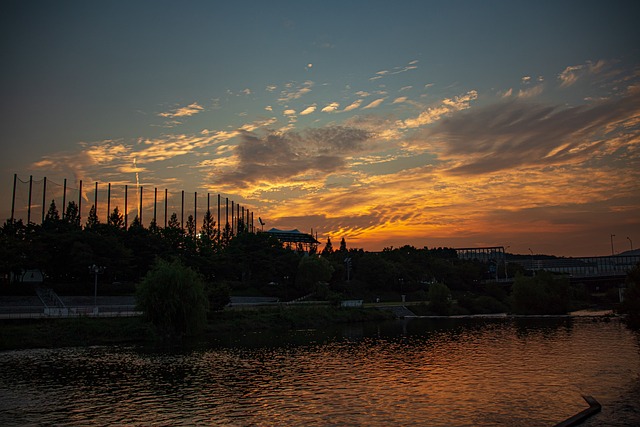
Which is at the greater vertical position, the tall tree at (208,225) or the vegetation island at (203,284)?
the tall tree at (208,225)

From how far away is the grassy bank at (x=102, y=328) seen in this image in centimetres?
5809

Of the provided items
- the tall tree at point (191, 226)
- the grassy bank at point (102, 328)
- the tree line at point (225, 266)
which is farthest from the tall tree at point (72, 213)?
the grassy bank at point (102, 328)

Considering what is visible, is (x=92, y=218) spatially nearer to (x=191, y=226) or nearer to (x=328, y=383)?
(x=191, y=226)

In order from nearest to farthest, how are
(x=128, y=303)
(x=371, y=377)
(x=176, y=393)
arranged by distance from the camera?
(x=176, y=393)
(x=371, y=377)
(x=128, y=303)

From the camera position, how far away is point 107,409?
29.1m

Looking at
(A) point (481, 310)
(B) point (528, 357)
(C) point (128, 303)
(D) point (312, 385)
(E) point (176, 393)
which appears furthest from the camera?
(A) point (481, 310)

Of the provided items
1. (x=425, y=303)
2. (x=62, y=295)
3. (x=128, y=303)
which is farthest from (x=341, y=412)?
(x=425, y=303)

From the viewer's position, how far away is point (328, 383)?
3591 cm

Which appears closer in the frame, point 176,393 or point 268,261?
point 176,393

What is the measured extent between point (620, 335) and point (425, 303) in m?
62.3

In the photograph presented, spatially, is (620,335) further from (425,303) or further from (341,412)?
(425,303)

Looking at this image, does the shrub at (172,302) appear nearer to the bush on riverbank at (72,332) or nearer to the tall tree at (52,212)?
the bush on riverbank at (72,332)

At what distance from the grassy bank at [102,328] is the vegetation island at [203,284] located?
6.5 inches

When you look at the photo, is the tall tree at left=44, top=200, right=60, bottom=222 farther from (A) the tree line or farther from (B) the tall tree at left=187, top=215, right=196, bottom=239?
(B) the tall tree at left=187, top=215, right=196, bottom=239
